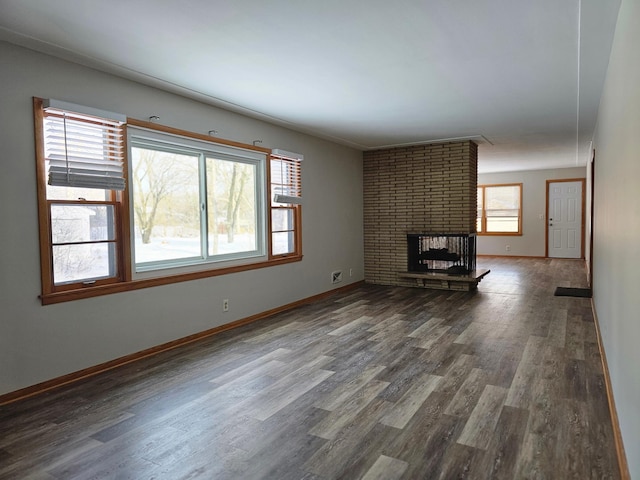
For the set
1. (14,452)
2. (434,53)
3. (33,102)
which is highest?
(434,53)

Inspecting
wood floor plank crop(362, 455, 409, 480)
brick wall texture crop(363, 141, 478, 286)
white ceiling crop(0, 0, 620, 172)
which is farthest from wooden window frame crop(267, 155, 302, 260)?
wood floor plank crop(362, 455, 409, 480)

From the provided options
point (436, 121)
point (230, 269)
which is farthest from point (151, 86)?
point (436, 121)

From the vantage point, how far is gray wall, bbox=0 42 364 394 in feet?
9.58

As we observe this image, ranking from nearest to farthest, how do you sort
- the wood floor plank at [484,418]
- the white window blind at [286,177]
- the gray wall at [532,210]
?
the wood floor plank at [484,418] < the white window blind at [286,177] < the gray wall at [532,210]

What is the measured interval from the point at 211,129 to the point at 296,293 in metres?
2.52

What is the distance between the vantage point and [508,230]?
37.9 feet

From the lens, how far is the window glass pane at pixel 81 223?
3.24 m

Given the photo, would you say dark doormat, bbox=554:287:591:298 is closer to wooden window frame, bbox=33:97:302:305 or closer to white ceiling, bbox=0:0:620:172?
white ceiling, bbox=0:0:620:172

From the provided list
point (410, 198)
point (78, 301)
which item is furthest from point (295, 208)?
point (78, 301)

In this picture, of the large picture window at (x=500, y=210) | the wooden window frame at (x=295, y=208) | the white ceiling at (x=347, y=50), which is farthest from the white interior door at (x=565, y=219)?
the wooden window frame at (x=295, y=208)

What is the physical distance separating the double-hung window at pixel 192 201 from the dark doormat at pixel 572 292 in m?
4.46

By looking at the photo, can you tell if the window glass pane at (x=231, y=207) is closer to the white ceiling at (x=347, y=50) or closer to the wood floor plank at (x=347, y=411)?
the white ceiling at (x=347, y=50)

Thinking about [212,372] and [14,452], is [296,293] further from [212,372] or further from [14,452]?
[14,452]

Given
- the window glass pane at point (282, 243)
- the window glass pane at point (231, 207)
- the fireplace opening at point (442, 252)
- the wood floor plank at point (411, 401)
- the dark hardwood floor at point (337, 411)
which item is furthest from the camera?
the fireplace opening at point (442, 252)
